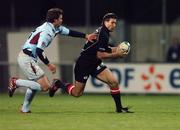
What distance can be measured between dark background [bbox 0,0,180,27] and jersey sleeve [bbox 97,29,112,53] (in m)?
10.9

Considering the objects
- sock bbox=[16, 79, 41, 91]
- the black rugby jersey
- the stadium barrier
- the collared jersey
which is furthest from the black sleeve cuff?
the stadium barrier

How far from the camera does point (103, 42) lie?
49.5 feet

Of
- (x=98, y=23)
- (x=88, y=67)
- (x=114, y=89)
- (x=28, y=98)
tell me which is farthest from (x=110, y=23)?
(x=98, y=23)

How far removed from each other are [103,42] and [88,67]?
74 centimetres

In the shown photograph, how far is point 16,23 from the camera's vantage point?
86.4ft

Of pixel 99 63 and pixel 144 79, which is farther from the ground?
pixel 99 63

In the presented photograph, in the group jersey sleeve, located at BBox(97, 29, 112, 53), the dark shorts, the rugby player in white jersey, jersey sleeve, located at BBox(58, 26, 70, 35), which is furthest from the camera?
the dark shorts

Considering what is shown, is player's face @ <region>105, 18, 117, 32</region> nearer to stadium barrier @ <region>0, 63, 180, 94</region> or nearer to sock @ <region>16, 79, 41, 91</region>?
sock @ <region>16, 79, 41, 91</region>

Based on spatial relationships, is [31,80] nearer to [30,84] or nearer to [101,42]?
[30,84]

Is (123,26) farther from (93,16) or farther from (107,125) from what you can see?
(107,125)

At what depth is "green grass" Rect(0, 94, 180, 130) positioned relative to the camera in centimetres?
1246

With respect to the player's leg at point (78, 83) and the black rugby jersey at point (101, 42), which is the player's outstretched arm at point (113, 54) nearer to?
the black rugby jersey at point (101, 42)

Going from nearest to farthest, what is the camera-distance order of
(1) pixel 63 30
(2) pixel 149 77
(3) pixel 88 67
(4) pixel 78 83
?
1. (1) pixel 63 30
2. (3) pixel 88 67
3. (4) pixel 78 83
4. (2) pixel 149 77

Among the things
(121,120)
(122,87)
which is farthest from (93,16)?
(121,120)
